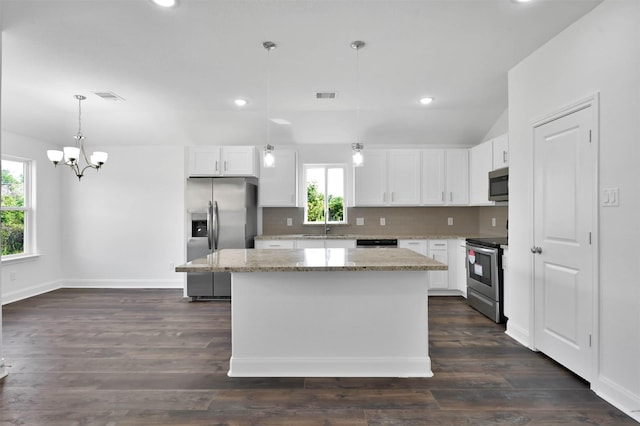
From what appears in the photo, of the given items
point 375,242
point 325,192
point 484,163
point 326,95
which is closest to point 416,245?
point 375,242

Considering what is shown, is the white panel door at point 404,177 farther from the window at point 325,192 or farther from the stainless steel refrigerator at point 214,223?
the stainless steel refrigerator at point 214,223

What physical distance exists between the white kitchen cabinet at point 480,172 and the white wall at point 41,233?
20.7 feet

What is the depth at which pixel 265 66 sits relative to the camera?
3447 millimetres

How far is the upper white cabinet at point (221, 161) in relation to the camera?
526 centimetres

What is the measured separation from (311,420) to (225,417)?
507 millimetres

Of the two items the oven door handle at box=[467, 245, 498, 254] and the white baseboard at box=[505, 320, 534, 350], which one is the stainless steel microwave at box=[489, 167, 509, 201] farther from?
the white baseboard at box=[505, 320, 534, 350]

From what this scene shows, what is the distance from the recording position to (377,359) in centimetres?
269

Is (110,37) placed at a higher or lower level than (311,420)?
higher

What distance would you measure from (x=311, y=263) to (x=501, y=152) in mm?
3106

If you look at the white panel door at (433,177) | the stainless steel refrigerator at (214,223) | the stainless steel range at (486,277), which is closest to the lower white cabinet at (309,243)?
the stainless steel refrigerator at (214,223)

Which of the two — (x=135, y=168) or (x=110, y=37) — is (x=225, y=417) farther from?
(x=135, y=168)

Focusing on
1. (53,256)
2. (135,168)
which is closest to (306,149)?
(135,168)

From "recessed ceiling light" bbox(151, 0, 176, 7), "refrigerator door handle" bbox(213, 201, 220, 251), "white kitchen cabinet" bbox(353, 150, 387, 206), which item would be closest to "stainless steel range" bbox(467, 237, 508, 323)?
"white kitchen cabinet" bbox(353, 150, 387, 206)

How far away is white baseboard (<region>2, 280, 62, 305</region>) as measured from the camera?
191 inches
